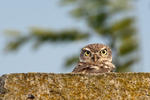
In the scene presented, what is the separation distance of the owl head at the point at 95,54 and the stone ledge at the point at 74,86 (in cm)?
453

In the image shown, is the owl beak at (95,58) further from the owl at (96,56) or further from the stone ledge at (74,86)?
the stone ledge at (74,86)

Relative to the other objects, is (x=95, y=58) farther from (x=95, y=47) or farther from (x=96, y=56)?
(x=95, y=47)

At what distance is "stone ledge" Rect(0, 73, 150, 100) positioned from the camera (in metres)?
2.74

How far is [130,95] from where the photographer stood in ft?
9.30

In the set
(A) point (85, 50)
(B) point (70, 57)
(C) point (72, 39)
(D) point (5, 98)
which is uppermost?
(C) point (72, 39)

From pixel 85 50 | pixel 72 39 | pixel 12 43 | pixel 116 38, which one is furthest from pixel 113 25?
pixel 85 50

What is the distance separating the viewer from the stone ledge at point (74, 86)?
274 cm

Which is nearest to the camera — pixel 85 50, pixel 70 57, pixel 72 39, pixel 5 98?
pixel 5 98

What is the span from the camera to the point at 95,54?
315 inches

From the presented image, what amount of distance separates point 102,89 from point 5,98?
636 mm

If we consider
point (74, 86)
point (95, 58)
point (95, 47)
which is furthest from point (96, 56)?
point (74, 86)

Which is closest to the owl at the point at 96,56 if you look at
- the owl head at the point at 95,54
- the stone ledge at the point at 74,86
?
the owl head at the point at 95,54

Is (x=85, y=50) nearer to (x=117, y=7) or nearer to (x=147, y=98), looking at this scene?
(x=147, y=98)

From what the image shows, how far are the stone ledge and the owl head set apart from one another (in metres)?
4.53
